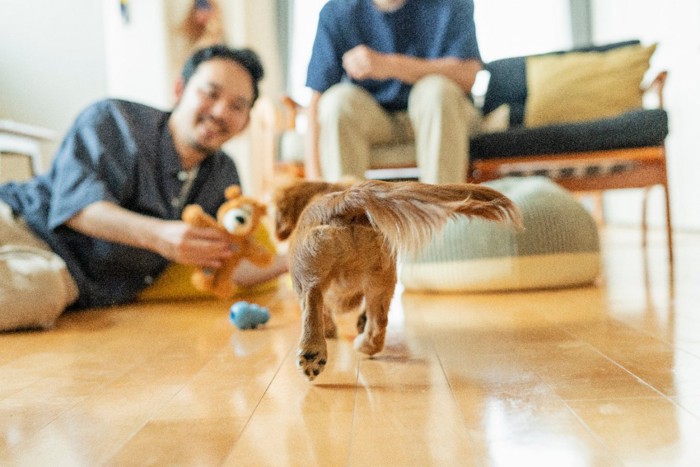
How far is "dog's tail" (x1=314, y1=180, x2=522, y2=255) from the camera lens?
75cm

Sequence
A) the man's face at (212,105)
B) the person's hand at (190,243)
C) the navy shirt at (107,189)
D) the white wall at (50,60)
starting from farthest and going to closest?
the white wall at (50,60)
the man's face at (212,105)
the navy shirt at (107,189)
the person's hand at (190,243)

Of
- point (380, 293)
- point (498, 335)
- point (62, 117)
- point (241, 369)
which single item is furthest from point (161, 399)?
point (62, 117)

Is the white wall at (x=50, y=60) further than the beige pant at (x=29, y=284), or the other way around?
the white wall at (x=50, y=60)

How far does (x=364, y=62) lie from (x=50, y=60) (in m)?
1.76

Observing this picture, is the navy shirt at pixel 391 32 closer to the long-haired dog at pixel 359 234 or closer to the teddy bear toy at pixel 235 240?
the long-haired dog at pixel 359 234

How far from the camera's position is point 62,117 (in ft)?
9.14

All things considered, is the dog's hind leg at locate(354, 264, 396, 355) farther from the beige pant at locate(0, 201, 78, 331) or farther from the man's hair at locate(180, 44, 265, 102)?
the man's hair at locate(180, 44, 265, 102)

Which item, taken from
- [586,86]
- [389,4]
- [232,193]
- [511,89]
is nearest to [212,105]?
[232,193]

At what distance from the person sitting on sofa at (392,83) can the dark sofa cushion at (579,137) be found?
0.11 metres

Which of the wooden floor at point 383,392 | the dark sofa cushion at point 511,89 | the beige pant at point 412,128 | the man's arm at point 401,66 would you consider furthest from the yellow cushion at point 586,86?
the wooden floor at point 383,392

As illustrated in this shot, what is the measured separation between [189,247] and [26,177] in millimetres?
1196

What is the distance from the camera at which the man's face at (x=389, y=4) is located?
0.97 meters

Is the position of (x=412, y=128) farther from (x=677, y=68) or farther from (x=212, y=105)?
(x=677, y=68)

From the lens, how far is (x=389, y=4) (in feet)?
3.23
